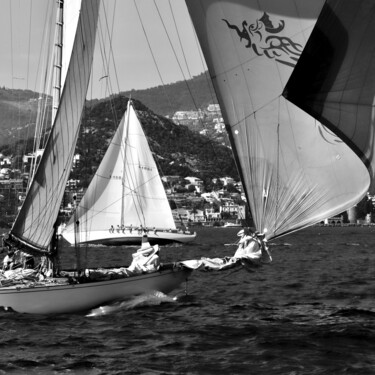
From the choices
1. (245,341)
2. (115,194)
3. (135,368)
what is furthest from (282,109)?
(115,194)

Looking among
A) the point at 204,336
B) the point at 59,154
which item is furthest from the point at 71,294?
the point at 204,336

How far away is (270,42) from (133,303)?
7.60 m

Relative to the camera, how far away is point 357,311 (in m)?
24.5

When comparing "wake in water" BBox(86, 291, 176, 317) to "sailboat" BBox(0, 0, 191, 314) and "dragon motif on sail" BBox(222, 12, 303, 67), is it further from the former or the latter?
"dragon motif on sail" BBox(222, 12, 303, 67)

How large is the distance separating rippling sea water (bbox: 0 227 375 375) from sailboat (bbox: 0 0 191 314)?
1.28ft

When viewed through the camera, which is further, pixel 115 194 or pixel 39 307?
pixel 115 194

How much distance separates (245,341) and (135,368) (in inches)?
130

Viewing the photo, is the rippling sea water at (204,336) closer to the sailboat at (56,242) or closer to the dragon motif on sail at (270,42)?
A: the sailboat at (56,242)

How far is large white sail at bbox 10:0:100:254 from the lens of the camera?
24047mm

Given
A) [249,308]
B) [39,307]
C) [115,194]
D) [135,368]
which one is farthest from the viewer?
[115,194]

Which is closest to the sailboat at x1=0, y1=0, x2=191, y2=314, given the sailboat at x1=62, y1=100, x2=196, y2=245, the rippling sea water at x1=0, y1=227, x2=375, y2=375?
the rippling sea water at x1=0, y1=227, x2=375, y2=375

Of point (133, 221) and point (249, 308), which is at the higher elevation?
point (133, 221)

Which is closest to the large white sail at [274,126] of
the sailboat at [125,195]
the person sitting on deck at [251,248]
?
the person sitting on deck at [251,248]

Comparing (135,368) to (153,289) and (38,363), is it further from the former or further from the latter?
(153,289)
